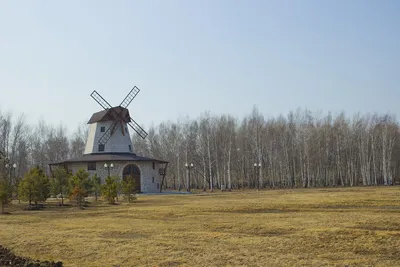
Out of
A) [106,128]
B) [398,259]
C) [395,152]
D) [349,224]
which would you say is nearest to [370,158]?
Result: [395,152]

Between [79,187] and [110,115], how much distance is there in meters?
24.4

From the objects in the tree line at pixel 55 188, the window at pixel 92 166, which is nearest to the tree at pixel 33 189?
the tree line at pixel 55 188

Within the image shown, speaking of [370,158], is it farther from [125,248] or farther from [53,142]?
[125,248]

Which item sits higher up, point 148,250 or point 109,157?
point 109,157

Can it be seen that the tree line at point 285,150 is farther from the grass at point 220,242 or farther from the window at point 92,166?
the grass at point 220,242

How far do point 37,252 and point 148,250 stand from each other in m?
3.17

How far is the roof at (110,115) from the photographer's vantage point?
52.5m

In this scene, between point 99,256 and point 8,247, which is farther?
point 8,247

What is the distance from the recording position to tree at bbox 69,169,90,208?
2812cm

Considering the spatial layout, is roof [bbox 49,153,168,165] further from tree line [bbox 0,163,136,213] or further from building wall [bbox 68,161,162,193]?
tree line [bbox 0,163,136,213]

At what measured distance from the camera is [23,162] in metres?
77.8

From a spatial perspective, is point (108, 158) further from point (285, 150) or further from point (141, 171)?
point (285, 150)

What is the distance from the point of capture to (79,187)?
2908cm

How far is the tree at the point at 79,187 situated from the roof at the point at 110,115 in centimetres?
1891
